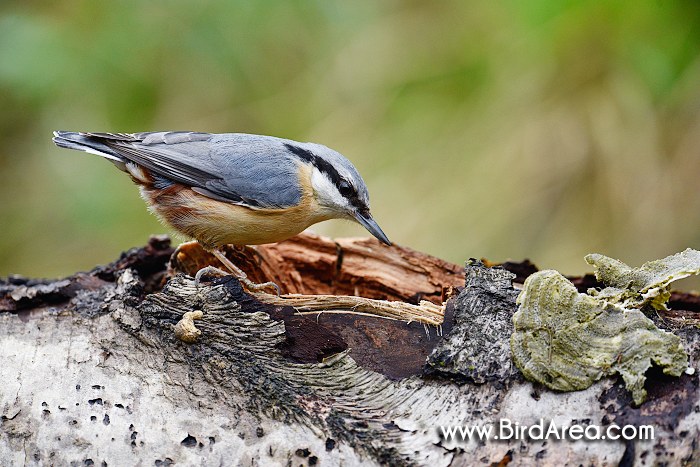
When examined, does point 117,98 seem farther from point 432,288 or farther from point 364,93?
point 432,288

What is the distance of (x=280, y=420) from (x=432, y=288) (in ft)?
3.43

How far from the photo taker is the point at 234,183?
2.75 m

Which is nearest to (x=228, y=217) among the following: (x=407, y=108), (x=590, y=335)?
(x=590, y=335)

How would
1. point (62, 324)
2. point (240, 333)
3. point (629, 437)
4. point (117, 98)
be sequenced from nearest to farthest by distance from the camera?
point (629, 437) < point (240, 333) < point (62, 324) < point (117, 98)

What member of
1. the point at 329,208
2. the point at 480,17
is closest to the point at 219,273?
the point at 329,208

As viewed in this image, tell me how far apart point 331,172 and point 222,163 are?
16.6 inches

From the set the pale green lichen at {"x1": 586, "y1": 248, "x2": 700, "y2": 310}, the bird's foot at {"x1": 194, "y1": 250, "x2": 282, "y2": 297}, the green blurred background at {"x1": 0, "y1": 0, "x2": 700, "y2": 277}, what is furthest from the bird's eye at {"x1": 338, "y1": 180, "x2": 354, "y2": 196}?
the green blurred background at {"x1": 0, "y1": 0, "x2": 700, "y2": 277}

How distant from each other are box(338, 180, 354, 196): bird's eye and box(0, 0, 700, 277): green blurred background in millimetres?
1291

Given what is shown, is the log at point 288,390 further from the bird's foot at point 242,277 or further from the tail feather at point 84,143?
the tail feather at point 84,143

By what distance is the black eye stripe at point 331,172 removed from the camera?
2.80 meters

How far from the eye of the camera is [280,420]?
1.76 meters

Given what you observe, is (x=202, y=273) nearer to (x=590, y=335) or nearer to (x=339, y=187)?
(x=339, y=187)

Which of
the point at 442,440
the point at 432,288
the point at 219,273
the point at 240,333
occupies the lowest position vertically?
the point at 442,440

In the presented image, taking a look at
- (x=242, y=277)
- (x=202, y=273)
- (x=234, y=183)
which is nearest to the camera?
(x=202, y=273)
